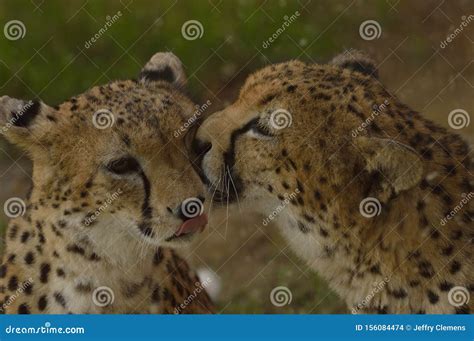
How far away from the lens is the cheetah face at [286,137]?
466 centimetres

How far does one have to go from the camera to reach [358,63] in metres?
5.10

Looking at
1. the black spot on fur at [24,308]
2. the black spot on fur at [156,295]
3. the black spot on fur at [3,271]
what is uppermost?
the black spot on fur at [156,295]

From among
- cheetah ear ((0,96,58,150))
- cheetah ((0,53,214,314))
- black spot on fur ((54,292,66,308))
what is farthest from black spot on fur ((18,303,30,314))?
cheetah ear ((0,96,58,150))

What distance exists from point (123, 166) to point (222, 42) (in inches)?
52.8

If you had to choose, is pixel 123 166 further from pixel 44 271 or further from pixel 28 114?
pixel 44 271

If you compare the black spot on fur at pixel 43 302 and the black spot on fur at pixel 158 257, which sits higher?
the black spot on fur at pixel 158 257

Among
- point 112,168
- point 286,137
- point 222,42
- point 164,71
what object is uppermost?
point 222,42

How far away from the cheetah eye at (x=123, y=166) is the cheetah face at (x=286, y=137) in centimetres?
29

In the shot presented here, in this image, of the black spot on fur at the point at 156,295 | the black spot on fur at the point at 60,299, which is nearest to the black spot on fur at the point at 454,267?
the black spot on fur at the point at 156,295

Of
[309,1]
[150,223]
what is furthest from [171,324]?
[309,1]

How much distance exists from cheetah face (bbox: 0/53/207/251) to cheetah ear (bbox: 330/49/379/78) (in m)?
0.94

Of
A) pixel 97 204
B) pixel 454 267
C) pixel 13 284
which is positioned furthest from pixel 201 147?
pixel 454 267

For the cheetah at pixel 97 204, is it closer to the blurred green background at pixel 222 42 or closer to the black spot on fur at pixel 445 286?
the blurred green background at pixel 222 42

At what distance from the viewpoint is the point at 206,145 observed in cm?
471
